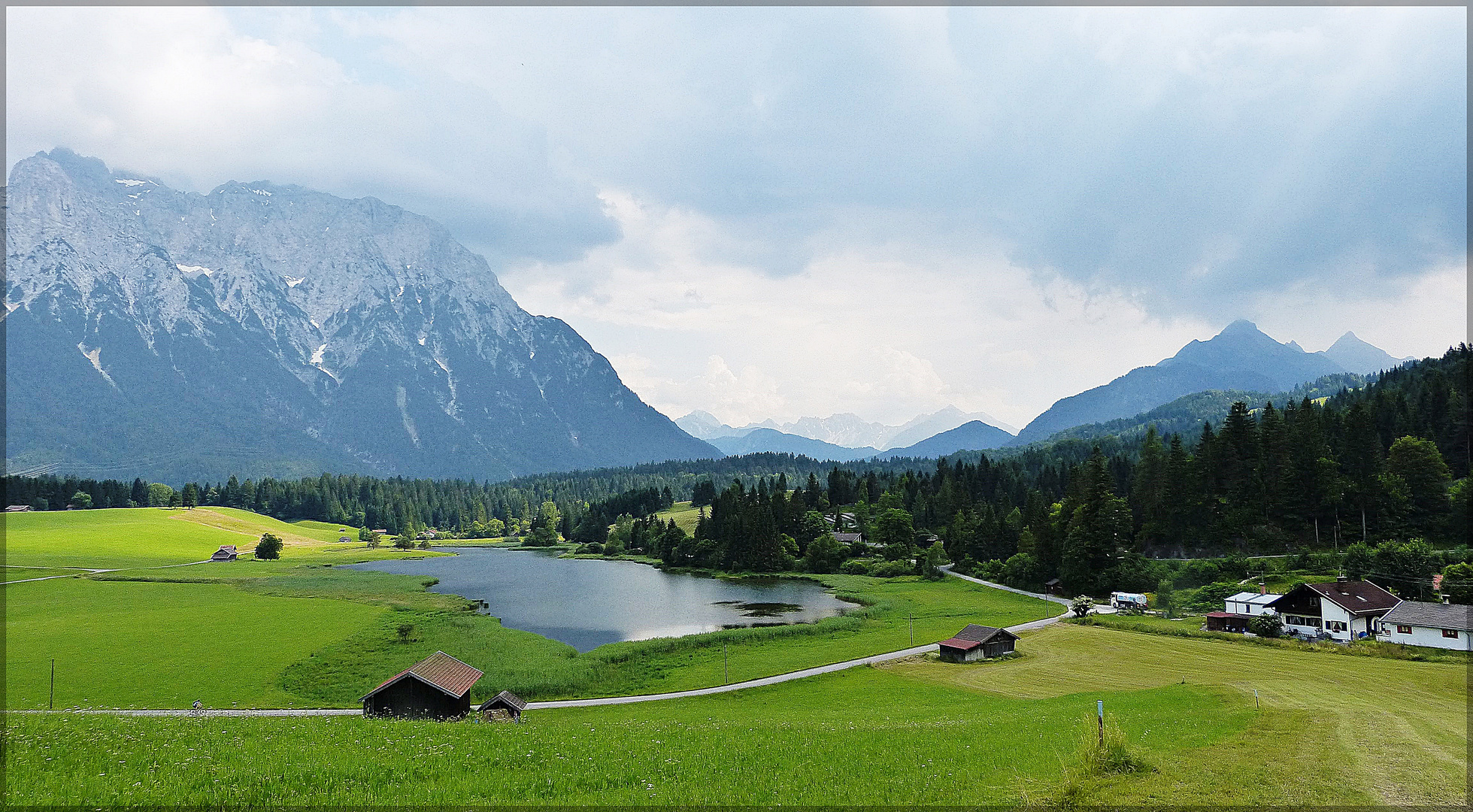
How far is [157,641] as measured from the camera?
57156 mm

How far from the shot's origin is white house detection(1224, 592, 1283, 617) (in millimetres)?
65312

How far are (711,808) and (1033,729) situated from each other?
675 inches

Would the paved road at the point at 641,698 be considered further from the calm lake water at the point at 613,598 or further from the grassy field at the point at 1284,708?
the calm lake water at the point at 613,598

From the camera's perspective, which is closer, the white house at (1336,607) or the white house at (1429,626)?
the white house at (1429,626)

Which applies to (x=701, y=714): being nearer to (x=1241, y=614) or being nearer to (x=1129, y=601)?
(x=1241, y=614)

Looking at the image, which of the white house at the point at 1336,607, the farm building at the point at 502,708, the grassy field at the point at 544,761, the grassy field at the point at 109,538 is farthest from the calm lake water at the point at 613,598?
the grassy field at the point at 544,761

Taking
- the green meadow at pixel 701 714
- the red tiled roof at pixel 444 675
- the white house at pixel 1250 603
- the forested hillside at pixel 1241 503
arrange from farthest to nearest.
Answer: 1. the forested hillside at pixel 1241 503
2. the white house at pixel 1250 603
3. the red tiled roof at pixel 444 675
4. the green meadow at pixel 701 714

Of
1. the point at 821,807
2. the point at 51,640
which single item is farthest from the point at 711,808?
the point at 51,640

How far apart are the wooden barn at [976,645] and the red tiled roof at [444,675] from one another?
36.8 metres

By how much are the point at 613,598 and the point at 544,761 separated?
84.6 m

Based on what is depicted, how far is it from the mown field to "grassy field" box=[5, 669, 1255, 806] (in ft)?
84.5

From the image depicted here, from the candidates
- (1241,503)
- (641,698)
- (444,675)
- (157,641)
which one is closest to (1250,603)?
(1241,503)

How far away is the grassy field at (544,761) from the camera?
1341 cm

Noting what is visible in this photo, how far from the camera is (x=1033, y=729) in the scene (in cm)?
2575
